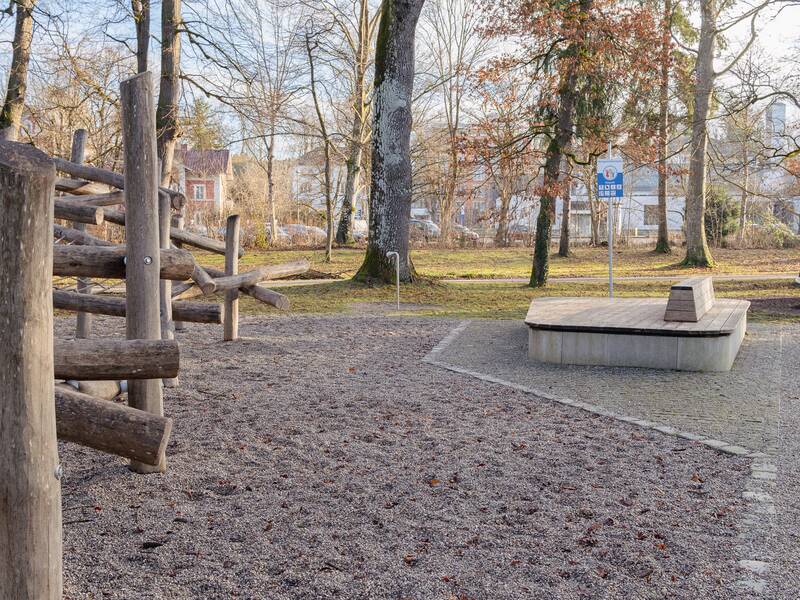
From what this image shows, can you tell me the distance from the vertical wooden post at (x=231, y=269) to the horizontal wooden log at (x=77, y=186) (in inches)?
66.3

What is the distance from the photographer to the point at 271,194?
40.8 m

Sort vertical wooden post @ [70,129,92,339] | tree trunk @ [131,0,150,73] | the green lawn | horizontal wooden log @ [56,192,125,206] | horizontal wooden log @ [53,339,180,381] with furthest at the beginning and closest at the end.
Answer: the green lawn, tree trunk @ [131,0,150,73], vertical wooden post @ [70,129,92,339], horizontal wooden log @ [56,192,125,206], horizontal wooden log @ [53,339,180,381]

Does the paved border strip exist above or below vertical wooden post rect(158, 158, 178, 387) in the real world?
below

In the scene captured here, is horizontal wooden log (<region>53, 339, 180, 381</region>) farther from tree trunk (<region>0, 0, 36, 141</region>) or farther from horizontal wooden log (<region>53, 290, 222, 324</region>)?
tree trunk (<region>0, 0, 36, 141</region>)

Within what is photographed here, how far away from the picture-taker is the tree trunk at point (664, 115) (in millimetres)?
18203

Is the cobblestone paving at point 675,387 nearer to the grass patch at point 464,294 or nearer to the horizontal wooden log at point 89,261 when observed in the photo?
the grass patch at point 464,294

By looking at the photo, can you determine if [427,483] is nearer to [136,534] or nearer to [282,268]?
[136,534]

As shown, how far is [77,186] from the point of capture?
8969 millimetres

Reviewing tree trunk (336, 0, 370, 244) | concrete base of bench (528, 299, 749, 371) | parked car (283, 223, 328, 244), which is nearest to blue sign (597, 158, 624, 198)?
concrete base of bench (528, 299, 749, 371)

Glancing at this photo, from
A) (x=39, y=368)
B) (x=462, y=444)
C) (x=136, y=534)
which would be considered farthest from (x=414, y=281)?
(x=39, y=368)

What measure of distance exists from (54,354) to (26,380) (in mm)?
1162

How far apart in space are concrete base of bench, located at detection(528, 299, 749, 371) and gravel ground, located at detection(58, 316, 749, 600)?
1.70 m

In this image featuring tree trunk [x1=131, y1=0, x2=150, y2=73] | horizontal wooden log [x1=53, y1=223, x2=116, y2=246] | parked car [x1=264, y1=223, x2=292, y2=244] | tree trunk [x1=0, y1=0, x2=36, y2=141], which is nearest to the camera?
horizontal wooden log [x1=53, y1=223, x2=116, y2=246]

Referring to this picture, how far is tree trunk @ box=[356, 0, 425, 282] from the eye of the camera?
55.3 feet
